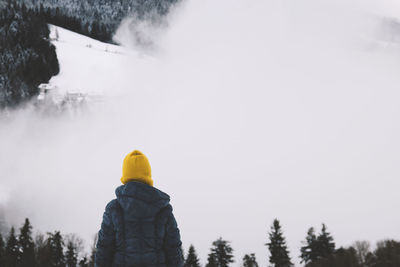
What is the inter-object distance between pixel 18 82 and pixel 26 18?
28.0m

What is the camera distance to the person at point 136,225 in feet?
A: 12.8

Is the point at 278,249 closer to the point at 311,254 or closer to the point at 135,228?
the point at 311,254

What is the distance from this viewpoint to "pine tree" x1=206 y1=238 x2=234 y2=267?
4681 centimetres

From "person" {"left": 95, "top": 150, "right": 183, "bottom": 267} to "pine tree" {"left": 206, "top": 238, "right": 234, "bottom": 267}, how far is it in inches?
1806

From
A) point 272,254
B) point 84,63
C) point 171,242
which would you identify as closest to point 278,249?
point 272,254

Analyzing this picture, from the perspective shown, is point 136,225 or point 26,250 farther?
point 26,250

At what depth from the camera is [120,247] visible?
13.1 ft

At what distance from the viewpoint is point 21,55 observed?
134 m

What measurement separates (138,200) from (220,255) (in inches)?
1844

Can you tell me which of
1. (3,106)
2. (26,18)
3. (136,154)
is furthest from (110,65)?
(136,154)

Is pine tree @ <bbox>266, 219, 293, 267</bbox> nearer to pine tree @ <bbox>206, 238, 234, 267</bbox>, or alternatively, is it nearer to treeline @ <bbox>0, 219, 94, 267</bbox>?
pine tree @ <bbox>206, 238, 234, 267</bbox>

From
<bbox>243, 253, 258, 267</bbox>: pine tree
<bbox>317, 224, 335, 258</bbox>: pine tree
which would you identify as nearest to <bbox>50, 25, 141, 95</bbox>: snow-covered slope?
<bbox>243, 253, 258, 267</bbox>: pine tree

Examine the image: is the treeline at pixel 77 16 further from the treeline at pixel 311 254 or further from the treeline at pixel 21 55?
the treeline at pixel 311 254

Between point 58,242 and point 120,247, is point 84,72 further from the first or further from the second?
point 120,247
